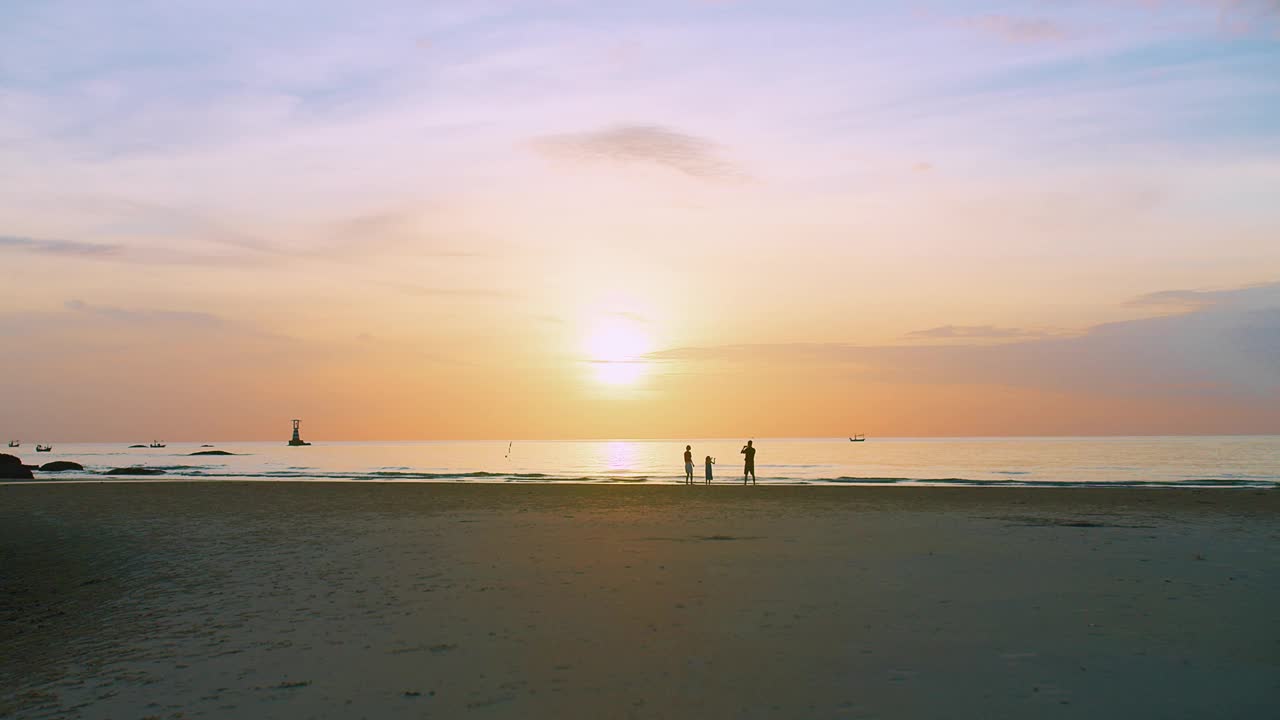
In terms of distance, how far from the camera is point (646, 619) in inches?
500

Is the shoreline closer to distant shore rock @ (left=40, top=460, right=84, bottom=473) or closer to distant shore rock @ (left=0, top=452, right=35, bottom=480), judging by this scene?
distant shore rock @ (left=0, top=452, right=35, bottom=480)

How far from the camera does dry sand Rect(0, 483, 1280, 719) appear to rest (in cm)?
907

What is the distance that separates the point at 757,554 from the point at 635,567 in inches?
128

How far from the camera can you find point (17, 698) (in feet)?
30.6

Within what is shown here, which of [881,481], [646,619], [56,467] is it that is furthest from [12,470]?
[646,619]

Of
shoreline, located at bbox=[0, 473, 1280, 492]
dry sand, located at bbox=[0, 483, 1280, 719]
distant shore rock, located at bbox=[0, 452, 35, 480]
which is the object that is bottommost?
dry sand, located at bbox=[0, 483, 1280, 719]

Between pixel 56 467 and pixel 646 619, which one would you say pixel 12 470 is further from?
pixel 646 619

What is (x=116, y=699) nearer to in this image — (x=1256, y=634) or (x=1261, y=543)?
(x=1256, y=634)

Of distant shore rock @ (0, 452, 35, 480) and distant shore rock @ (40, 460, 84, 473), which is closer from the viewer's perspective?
distant shore rock @ (0, 452, 35, 480)

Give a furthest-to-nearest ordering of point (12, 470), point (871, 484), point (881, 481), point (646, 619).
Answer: point (12, 470)
point (881, 481)
point (871, 484)
point (646, 619)

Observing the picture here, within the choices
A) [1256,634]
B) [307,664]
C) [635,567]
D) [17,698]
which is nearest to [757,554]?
[635,567]

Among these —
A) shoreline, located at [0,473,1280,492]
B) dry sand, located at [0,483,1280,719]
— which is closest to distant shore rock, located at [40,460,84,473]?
shoreline, located at [0,473,1280,492]

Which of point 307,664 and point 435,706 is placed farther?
point 307,664

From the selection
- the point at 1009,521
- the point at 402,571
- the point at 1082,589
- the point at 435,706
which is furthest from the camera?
the point at 1009,521
